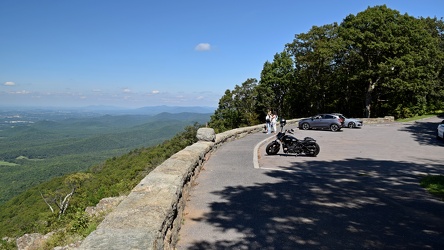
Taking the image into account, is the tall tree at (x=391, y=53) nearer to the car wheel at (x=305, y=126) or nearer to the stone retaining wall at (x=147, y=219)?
the car wheel at (x=305, y=126)

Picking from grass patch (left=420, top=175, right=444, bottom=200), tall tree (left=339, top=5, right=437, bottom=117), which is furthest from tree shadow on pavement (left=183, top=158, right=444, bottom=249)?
tall tree (left=339, top=5, right=437, bottom=117)

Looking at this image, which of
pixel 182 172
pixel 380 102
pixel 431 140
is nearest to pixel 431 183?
pixel 182 172

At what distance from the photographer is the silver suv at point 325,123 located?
24.3 meters

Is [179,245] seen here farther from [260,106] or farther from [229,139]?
[260,106]

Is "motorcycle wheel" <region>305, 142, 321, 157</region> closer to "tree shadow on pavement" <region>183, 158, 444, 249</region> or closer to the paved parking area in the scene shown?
the paved parking area

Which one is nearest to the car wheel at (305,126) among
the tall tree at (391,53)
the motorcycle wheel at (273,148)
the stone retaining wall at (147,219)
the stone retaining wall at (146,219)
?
the tall tree at (391,53)

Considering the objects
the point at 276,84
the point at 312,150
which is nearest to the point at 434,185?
the point at 312,150

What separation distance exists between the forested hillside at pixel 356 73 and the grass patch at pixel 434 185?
2766 centimetres

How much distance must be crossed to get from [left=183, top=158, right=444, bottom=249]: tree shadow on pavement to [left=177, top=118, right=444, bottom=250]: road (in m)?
0.02

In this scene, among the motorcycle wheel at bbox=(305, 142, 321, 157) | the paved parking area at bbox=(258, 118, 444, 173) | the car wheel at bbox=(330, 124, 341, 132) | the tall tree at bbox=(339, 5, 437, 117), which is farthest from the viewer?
the tall tree at bbox=(339, 5, 437, 117)

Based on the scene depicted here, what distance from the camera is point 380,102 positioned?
3988 cm

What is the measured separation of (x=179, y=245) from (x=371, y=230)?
3.20 m

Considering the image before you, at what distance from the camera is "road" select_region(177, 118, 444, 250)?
457 cm

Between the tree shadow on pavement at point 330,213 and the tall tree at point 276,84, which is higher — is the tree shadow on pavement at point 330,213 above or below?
below
